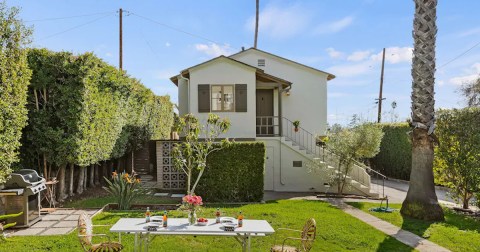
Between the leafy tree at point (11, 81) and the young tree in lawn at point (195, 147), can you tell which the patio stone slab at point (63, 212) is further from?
the young tree in lawn at point (195, 147)

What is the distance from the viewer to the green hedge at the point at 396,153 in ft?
66.8

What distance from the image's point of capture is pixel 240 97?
642 inches

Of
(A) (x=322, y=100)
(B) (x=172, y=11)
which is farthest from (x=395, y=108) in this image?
(B) (x=172, y=11)

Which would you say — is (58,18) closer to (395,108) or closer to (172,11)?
(172,11)

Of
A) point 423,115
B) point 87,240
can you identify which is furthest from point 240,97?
point 87,240

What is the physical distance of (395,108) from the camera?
31000mm

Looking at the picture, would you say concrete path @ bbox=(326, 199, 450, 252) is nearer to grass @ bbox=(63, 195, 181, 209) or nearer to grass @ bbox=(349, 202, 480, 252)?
grass @ bbox=(349, 202, 480, 252)

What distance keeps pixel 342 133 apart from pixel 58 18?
19.2m

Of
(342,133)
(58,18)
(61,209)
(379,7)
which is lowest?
(61,209)

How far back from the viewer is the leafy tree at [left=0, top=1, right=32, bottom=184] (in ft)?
26.9

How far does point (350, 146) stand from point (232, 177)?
5217 mm

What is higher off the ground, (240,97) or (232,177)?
(240,97)

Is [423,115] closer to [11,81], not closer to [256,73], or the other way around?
[256,73]

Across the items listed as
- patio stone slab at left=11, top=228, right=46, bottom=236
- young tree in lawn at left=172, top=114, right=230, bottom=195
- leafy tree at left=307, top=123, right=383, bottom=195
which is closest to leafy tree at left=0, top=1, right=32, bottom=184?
patio stone slab at left=11, top=228, right=46, bottom=236
